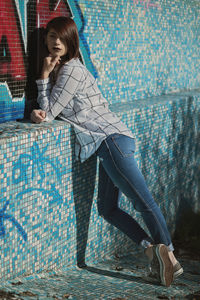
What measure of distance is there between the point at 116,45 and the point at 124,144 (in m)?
1.71

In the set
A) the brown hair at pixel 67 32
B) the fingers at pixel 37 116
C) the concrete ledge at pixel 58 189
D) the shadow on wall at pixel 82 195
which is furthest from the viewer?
the shadow on wall at pixel 82 195

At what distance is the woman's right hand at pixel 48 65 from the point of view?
12.7 feet

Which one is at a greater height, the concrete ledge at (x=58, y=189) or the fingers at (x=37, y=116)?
the fingers at (x=37, y=116)

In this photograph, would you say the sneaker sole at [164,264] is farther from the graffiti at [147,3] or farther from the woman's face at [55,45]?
the graffiti at [147,3]

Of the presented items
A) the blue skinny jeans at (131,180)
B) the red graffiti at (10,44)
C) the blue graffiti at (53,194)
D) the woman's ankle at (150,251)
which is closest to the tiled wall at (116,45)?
the red graffiti at (10,44)

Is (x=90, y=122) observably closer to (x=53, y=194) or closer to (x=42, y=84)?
(x=42, y=84)

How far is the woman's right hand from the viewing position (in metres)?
3.87

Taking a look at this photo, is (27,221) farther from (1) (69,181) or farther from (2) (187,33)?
(2) (187,33)

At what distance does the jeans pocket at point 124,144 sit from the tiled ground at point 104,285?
3.54 ft

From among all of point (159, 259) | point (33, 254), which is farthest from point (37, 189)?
point (159, 259)

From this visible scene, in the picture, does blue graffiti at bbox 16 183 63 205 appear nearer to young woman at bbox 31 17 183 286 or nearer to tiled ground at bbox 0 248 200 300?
young woman at bbox 31 17 183 286

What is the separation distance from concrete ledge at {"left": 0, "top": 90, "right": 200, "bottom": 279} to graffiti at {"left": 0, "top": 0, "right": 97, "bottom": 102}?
0.37 metres

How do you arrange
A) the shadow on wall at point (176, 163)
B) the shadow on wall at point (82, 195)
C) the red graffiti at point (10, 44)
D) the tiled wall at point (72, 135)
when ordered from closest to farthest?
the tiled wall at point (72, 135), the red graffiti at point (10, 44), the shadow on wall at point (82, 195), the shadow on wall at point (176, 163)

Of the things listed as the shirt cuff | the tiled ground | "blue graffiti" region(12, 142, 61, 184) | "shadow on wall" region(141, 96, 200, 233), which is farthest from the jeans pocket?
"shadow on wall" region(141, 96, 200, 233)
